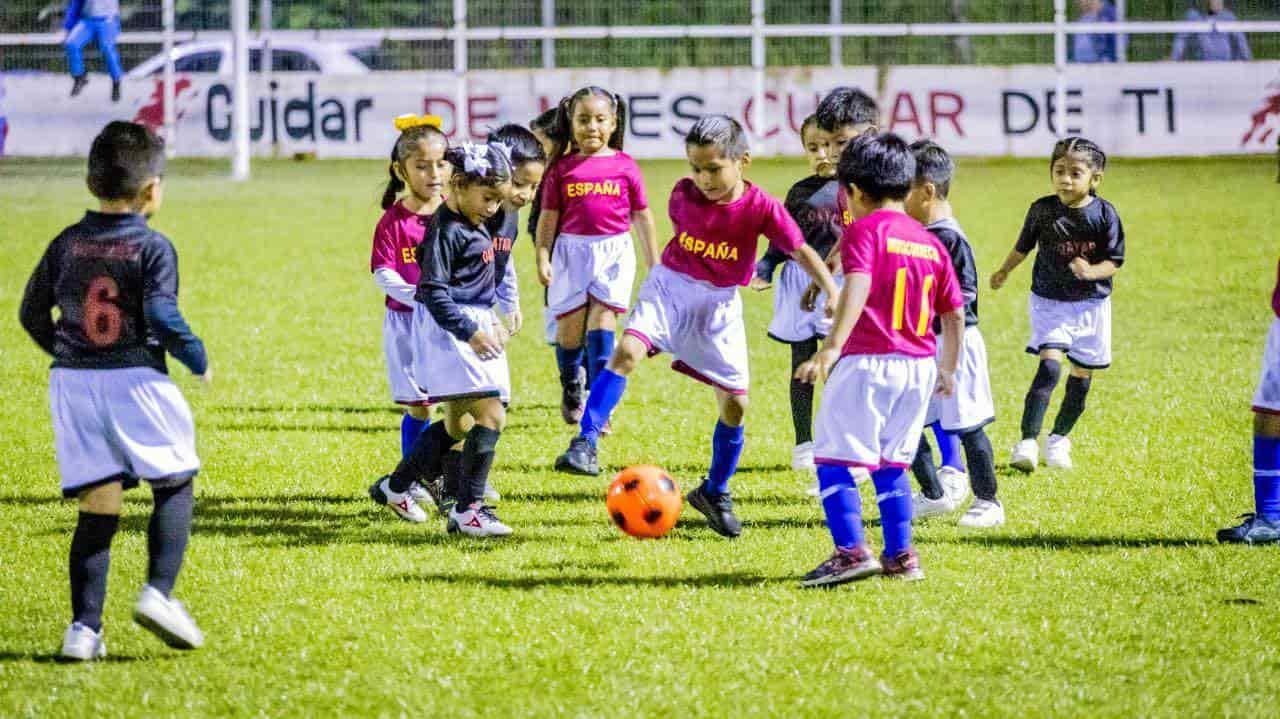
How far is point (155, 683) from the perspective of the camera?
5.08 meters

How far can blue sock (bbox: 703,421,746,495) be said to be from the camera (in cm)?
702

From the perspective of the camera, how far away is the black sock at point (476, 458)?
22.6ft

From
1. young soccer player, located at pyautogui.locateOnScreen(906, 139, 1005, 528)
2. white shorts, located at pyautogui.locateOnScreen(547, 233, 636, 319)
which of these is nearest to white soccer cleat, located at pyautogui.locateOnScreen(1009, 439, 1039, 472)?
young soccer player, located at pyautogui.locateOnScreen(906, 139, 1005, 528)

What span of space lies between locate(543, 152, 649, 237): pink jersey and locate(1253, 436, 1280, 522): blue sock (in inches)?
140

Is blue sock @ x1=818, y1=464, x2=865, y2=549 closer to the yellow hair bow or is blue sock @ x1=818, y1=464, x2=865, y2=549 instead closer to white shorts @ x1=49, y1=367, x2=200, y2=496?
white shorts @ x1=49, y1=367, x2=200, y2=496

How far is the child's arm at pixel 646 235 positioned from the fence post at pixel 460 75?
1581cm

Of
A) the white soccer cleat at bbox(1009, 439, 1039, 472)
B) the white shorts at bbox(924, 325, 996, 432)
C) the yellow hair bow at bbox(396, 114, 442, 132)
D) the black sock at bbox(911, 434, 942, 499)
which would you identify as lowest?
the white soccer cleat at bbox(1009, 439, 1039, 472)

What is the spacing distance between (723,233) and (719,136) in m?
0.45

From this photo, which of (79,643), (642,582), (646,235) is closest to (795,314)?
(646,235)

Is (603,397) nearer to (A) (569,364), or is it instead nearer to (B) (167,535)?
(A) (569,364)

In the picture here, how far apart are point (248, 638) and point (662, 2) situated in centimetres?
2093

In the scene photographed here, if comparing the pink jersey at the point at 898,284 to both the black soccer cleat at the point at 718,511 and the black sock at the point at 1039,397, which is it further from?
the black sock at the point at 1039,397

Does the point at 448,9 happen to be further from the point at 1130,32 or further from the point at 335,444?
the point at 335,444

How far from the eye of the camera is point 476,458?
271 inches
